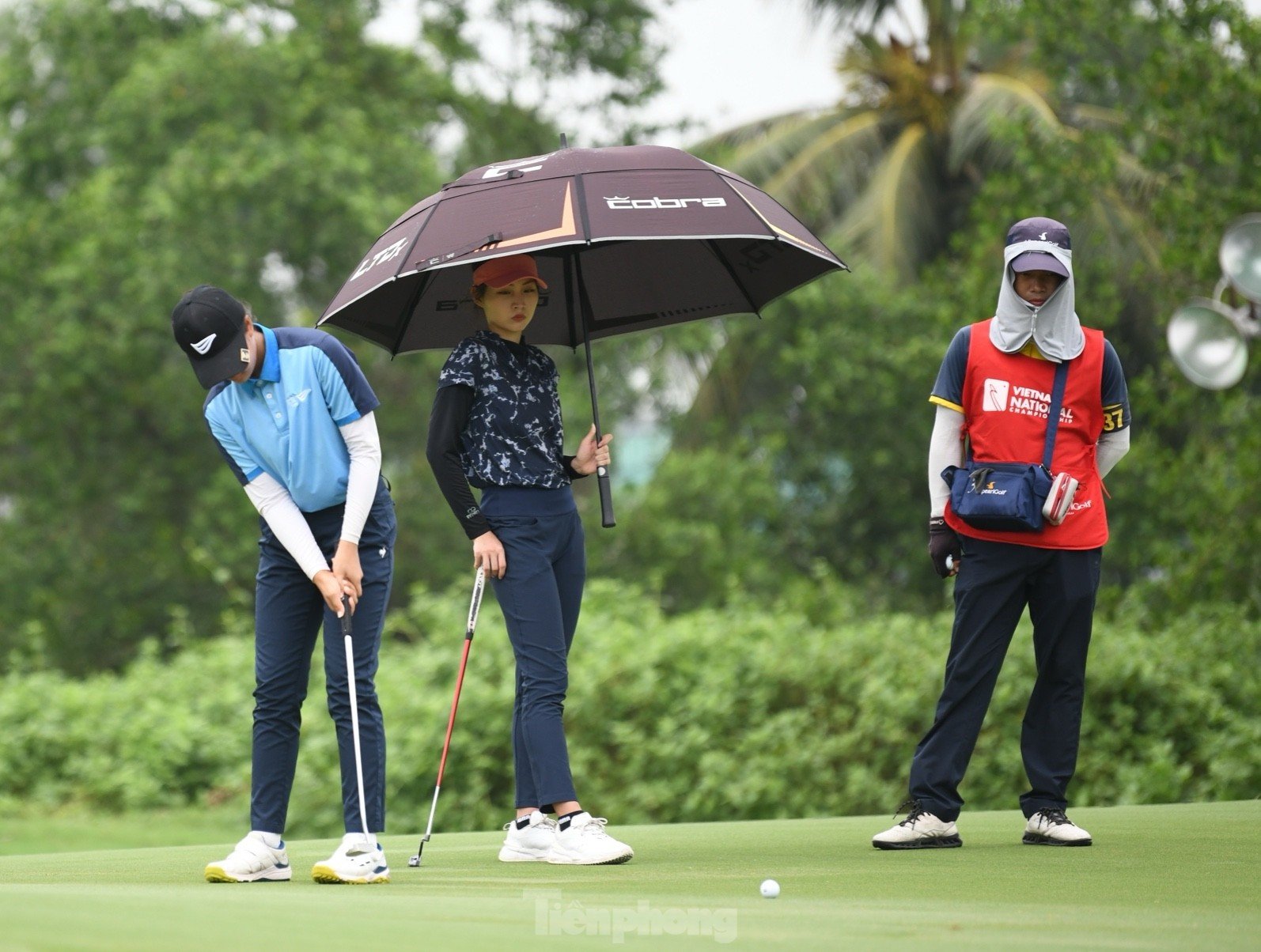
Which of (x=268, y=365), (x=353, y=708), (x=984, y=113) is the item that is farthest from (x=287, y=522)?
(x=984, y=113)

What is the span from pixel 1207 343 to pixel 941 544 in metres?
5.71

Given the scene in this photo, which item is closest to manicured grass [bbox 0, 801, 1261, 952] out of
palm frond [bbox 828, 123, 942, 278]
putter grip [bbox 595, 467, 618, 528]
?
putter grip [bbox 595, 467, 618, 528]

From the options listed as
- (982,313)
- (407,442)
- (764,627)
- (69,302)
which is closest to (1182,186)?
(982,313)

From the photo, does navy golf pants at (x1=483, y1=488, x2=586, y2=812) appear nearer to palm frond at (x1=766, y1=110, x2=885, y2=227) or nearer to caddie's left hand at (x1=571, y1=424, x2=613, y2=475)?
caddie's left hand at (x1=571, y1=424, x2=613, y2=475)

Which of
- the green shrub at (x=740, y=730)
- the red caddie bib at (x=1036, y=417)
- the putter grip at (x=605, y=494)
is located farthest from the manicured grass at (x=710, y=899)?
the green shrub at (x=740, y=730)

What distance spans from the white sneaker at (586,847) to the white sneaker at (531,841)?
0.55ft

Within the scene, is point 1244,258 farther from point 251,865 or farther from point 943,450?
point 251,865

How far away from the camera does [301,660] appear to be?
5336mm

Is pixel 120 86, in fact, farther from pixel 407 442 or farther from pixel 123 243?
pixel 407 442

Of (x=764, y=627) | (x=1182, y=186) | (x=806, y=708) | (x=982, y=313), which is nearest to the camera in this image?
(x=806, y=708)

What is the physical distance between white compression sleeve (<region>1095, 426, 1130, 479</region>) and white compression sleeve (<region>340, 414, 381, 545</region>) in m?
2.52

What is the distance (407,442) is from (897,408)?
6128 mm

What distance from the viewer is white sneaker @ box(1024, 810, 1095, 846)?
578cm

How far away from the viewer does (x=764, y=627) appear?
37.5ft
